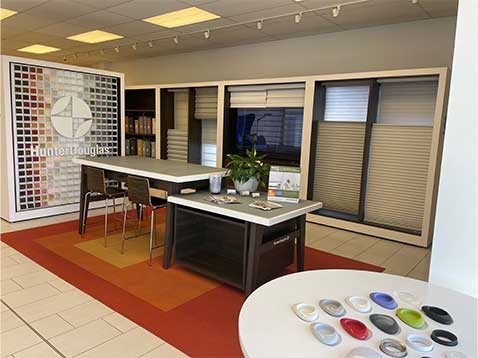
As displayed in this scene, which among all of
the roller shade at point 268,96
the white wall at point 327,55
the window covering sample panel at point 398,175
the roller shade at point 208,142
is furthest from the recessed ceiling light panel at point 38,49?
the window covering sample panel at point 398,175

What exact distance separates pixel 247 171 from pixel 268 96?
249cm

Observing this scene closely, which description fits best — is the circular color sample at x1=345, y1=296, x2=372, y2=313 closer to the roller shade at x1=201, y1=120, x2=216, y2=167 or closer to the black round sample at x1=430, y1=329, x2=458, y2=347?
the black round sample at x1=430, y1=329, x2=458, y2=347

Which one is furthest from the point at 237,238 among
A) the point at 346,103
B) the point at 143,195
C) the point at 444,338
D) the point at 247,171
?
the point at 346,103

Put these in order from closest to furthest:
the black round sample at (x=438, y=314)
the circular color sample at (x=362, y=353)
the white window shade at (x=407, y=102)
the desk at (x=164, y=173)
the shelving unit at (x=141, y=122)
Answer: the circular color sample at (x=362, y=353), the black round sample at (x=438, y=314), the desk at (x=164, y=173), the white window shade at (x=407, y=102), the shelving unit at (x=141, y=122)

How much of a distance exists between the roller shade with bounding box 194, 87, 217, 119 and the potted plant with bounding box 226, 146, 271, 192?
310 centimetres

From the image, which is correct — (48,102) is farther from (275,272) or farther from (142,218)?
(275,272)

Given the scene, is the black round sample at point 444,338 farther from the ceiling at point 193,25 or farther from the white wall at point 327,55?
the white wall at point 327,55

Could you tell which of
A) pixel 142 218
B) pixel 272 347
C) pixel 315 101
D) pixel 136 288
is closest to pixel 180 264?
pixel 136 288

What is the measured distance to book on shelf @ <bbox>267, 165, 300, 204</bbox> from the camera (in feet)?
10.1

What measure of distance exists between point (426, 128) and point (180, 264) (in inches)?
126

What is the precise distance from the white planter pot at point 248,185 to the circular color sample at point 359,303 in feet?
6.40

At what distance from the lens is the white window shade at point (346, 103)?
486cm

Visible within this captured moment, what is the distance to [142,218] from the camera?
4934mm

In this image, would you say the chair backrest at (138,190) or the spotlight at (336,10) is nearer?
the chair backrest at (138,190)
